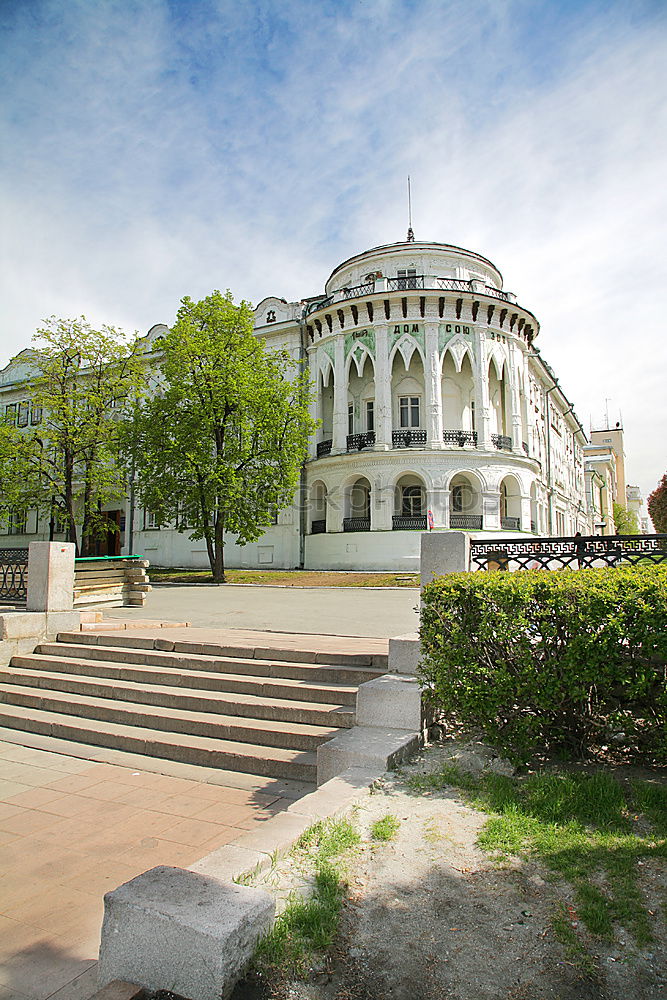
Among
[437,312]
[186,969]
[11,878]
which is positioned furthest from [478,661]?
[437,312]

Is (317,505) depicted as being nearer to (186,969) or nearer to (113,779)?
(113,779)

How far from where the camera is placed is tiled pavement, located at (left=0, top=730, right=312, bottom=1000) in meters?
3.21

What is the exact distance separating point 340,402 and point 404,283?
6.75m

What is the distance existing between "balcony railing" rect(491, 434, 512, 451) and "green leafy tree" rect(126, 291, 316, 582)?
35.1 feet

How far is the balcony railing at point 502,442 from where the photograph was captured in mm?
32166

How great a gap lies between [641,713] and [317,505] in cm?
2982

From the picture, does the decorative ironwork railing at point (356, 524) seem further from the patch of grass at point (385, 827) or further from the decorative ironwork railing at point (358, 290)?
the patch of grass at point (385, 827)

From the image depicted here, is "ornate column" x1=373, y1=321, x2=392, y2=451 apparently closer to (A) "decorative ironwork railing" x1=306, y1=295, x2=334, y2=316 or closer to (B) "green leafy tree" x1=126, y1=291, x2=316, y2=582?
(A) "decorative ironwork railing" x1=306, y1=295, x2=334, y2=316

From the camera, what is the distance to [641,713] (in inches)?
172

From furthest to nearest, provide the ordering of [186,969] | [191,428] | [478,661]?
[191,428] → [478,661] → [186,969]

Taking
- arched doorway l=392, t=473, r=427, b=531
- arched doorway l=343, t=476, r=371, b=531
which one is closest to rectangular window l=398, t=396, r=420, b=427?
arched doorway l=392, t=473, r=427, b=531

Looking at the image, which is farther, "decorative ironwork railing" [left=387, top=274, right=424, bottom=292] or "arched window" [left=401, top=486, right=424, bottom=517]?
"arched window" [left=401, top=486, right=424, bottom=517]

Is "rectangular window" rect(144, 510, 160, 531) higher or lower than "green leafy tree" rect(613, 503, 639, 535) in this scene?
lower

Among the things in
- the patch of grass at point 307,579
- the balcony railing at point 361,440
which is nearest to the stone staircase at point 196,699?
the patch of grass at point 307,579
